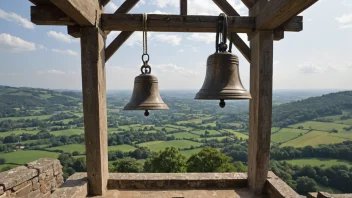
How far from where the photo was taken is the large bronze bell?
2.32 metres

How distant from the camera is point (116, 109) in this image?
252 feet

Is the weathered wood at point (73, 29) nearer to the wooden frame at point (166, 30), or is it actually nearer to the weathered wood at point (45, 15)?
the wooden frame at point (166, 30)

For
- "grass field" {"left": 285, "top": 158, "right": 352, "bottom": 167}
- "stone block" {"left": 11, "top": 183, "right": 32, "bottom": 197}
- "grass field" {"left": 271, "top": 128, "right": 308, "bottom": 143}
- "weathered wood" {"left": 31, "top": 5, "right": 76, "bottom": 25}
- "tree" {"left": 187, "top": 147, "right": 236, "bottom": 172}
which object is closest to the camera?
"weathered wood" {"left": 31, "top": 5, "right": 76, "bottom": 25}

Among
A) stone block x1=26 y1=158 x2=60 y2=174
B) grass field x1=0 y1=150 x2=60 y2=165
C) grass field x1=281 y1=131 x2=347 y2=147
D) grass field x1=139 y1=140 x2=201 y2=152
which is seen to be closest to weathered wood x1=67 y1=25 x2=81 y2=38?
stone block x1=26 y1=158 x2=60 y2=174

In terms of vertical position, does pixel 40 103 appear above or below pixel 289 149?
above

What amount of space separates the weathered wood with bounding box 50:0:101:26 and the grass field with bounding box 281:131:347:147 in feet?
106

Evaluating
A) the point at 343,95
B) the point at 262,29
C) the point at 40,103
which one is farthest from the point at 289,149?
the point at 40,103

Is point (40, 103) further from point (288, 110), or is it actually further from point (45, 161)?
point (45, 161)

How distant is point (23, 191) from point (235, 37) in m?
4.22

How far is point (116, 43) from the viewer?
143 inches

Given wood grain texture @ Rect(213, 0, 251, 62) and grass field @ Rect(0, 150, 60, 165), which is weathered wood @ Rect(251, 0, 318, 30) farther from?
grass field @ Rect(0, 150, 60, 165)

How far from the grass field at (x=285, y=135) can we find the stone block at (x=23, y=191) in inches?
1366

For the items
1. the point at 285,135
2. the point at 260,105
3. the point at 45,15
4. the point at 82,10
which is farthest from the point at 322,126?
the point at 45,15

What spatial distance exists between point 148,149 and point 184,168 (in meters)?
17.8
